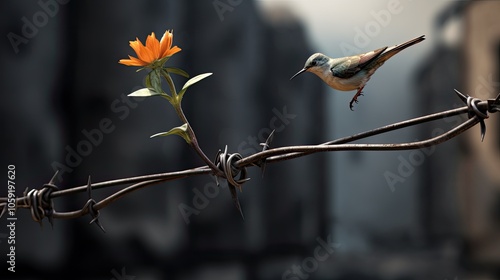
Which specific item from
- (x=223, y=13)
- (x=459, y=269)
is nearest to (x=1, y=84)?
(x=223, y=13)

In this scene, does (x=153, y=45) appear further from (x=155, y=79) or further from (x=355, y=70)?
(x=355, y=70)

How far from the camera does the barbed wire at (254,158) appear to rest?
12.4 inches

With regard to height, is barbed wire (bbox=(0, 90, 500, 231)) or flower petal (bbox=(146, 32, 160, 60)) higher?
flower petal (bbox=(146, 32, 160, 60))

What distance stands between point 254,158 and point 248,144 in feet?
4.10

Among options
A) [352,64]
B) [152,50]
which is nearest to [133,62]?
[152,50]

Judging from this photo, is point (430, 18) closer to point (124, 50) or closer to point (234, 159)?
point (124, 50)

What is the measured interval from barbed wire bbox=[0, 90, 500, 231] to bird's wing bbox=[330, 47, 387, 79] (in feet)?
0.19

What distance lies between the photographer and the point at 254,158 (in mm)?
392

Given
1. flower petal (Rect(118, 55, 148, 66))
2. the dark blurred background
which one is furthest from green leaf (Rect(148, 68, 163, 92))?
the dark blurred background

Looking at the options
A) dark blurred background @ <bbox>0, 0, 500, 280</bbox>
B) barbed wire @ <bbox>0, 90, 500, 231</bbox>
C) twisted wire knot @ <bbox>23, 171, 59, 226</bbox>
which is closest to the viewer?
barbed wire @ <bbox>0, 90, 500, 231</bbox>

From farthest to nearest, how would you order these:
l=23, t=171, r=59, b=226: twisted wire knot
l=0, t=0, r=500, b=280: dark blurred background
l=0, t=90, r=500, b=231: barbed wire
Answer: l=0, t=0, r=500, b=280: dark blurred background, l=23, t=171, r=59, b=226: twisted wire knot, l=0, t=90, r=500, b=231: barbed wire

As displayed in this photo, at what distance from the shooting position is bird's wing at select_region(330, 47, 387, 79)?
39 cm

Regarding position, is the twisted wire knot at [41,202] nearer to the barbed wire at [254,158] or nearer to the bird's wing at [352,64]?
the barbed wire at [254,158]

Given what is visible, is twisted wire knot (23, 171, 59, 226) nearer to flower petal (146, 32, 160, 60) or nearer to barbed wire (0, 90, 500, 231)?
barbed wire (0, 90, 500, 231)
